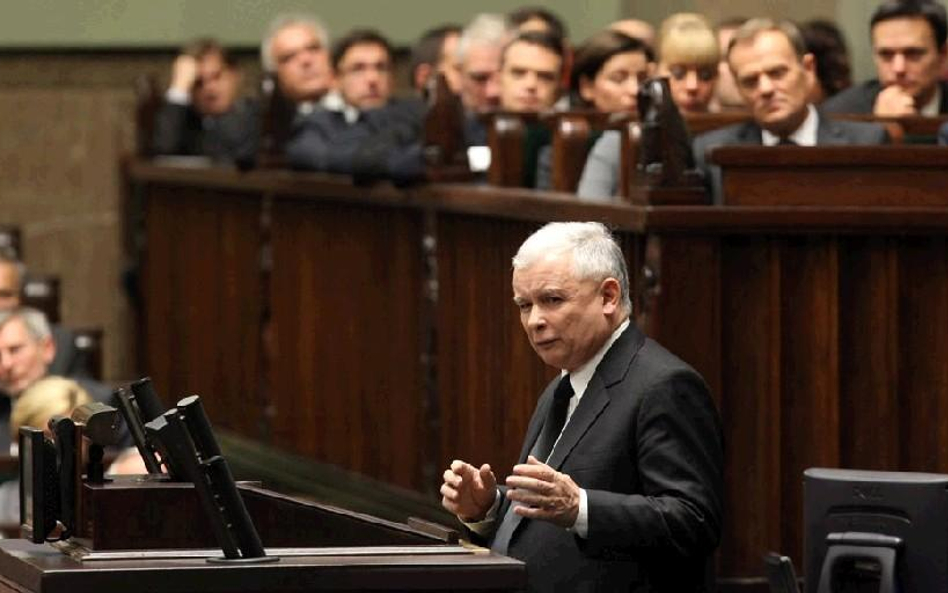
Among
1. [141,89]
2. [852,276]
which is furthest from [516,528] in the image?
[141,89]

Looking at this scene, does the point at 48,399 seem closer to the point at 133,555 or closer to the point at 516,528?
the point at 516,528

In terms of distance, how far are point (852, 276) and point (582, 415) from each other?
5.25 ft

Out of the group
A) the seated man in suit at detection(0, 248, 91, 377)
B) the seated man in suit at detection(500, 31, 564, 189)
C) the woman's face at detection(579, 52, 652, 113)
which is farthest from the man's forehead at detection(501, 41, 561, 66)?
the seated man in suit at detection(0, 248, 91, 377)

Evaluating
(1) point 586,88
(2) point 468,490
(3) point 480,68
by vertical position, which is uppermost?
(3) point 480,68

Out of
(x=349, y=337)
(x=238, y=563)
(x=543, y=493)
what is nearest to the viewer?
(x=238, y=563)

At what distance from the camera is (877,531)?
4.35m

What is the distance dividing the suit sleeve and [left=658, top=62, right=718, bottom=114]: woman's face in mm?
3681

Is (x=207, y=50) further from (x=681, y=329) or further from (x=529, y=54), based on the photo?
(x=681, y=329)

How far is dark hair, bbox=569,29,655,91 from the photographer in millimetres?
8211

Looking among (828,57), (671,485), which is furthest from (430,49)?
(671,485)

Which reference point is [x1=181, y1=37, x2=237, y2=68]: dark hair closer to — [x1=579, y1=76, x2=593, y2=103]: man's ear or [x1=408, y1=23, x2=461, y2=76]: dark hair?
[x1=408, y1=23, x2=461, y2=76]: dark hair

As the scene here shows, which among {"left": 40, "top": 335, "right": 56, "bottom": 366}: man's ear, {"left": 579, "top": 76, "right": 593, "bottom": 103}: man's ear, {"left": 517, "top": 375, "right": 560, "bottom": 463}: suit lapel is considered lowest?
{"left": 40, "top": 335, "right": 56, "bottom": 366}: man's ear

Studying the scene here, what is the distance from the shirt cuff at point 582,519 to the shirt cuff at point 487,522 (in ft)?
0.91

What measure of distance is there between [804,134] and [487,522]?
2.52m
